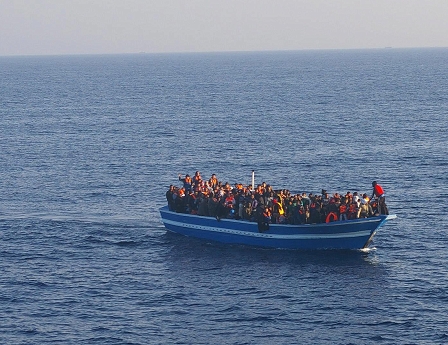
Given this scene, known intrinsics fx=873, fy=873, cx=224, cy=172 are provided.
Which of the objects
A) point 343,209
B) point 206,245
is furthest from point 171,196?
point 343,209

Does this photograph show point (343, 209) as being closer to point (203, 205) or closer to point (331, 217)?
point (331, 217)

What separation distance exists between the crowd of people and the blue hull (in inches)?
13.7

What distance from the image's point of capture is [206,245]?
45.5 metres

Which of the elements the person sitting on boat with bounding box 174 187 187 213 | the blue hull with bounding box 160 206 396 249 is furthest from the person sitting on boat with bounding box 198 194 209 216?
the person sitting on boat with bounding box 174 187 187 213

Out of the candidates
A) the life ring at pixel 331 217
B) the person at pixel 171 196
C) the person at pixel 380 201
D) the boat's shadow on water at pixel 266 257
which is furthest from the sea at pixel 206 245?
the person at pixel 380 201

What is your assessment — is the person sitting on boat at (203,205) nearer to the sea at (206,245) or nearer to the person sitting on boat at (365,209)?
the sea at (206,245)

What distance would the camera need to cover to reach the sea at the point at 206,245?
3422 centimetres

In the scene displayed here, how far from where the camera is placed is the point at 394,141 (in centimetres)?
8094

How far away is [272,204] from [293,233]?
5.77 feet

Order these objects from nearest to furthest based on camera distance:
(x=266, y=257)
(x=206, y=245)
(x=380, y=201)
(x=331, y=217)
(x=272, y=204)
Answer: (x=380, y=201)
(x=331, y=217)
(x=266, y=257)
(x=272, y=204)
(x=206, y=245)

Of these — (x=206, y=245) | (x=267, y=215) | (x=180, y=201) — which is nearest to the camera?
(x=267, y=215)

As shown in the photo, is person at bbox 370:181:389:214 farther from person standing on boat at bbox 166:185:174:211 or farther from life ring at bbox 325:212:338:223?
person standing on boat at bbox 166:185:174:211

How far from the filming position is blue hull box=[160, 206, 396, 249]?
137 ft

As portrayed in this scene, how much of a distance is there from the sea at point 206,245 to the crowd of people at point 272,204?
6.02 feet
